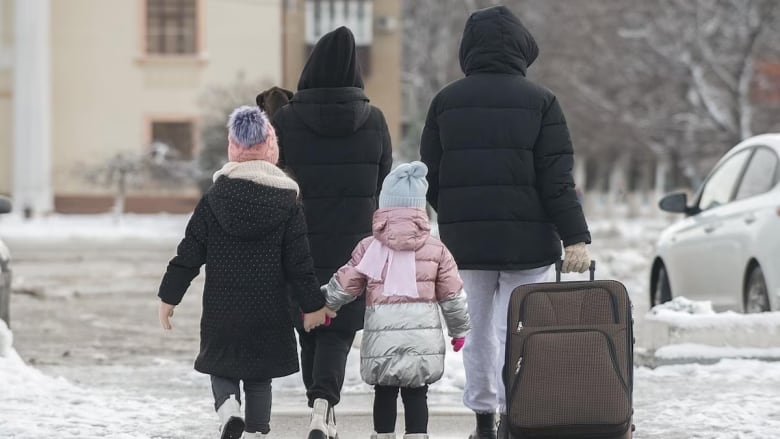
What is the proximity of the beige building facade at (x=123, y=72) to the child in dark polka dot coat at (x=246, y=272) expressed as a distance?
110ft

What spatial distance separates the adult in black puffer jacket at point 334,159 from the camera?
729 cm

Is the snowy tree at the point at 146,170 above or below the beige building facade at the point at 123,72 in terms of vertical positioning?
below

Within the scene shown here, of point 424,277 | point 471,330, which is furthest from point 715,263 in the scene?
point 424,277

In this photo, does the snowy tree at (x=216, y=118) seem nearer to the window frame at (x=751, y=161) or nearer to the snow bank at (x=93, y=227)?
the snow bank at (x=93, y=227)

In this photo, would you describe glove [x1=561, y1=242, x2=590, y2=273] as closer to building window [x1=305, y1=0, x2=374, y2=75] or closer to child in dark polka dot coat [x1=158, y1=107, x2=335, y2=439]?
child in dark polka dot coat [x1=158, y1=107, x2=335, y2=439]

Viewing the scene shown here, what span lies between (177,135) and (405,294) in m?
34.5

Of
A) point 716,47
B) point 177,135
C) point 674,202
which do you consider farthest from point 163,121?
point 674,202

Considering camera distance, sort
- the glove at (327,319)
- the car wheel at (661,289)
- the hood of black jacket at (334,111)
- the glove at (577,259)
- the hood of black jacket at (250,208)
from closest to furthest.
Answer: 1. the hood of black jacket at (250,208)
2. the glove at (327,319)
3. the glove at (577,259)
4. the hood of black jacket at (334,111)
5. the car wheel at (661,289)

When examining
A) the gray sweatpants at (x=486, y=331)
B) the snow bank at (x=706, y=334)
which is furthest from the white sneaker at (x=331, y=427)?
the snow bank at (x=706, y=334)

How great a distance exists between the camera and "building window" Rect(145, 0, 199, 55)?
4069 centimetres

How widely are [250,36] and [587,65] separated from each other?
22.8 metres

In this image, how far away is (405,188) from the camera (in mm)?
6699

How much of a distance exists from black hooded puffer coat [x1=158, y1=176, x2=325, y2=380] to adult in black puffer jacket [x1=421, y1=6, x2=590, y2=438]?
951mm

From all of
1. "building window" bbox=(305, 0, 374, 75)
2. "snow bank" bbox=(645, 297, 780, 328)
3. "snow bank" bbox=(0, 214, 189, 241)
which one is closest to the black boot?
"snow bank" bbox=(645, 297, 780, 328)
